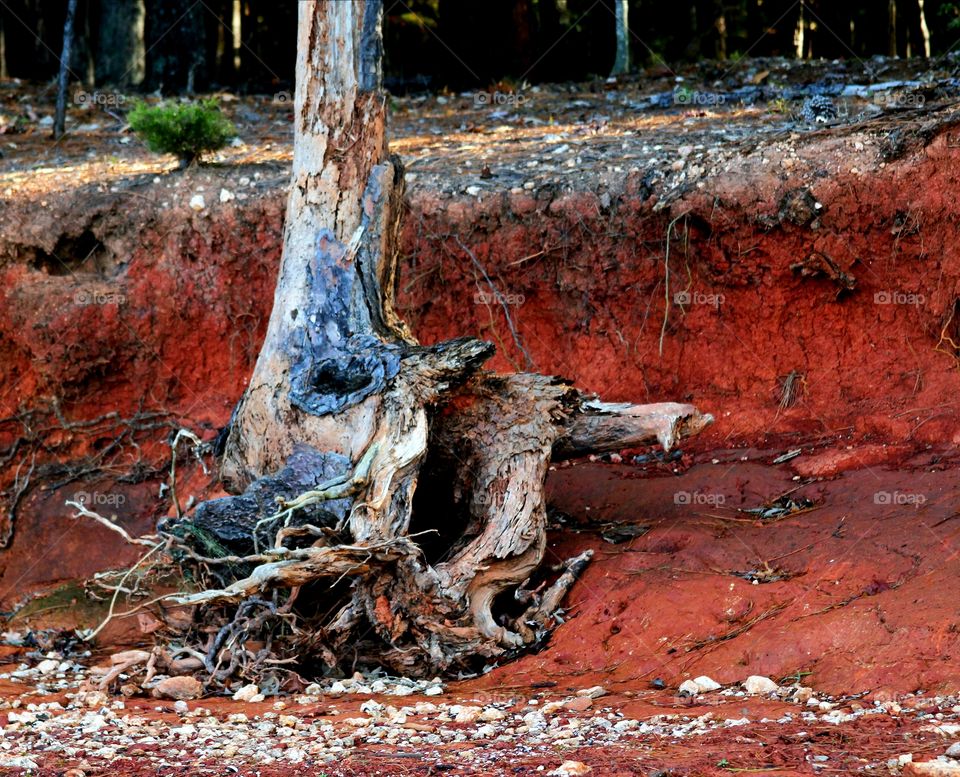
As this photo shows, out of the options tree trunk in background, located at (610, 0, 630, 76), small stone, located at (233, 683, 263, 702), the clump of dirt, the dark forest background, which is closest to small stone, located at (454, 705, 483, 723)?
small stone, located at (233, 683, 263, 702)

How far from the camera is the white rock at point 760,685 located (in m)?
5.07

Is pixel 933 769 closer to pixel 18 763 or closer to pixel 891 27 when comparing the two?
pixel 18 763

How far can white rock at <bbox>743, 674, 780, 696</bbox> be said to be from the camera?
5.07 metres

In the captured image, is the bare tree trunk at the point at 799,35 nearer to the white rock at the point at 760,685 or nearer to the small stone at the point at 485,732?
the white rock at the point at 760,685

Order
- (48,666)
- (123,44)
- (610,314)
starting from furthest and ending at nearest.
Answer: (123,44), (610,314), (48,666)

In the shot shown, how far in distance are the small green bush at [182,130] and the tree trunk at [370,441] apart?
8.66 feet

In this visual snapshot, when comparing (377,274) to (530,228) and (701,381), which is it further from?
(701,381)

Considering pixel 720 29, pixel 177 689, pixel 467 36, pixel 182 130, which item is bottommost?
pixel 177 689

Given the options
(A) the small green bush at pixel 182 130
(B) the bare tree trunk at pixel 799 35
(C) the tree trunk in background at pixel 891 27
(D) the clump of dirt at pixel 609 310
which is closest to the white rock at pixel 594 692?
(D) the clump of dirt at pixel 609 310

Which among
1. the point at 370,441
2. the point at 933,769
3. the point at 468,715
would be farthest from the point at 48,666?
the point at 933,769

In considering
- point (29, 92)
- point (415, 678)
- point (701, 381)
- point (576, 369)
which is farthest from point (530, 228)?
point (29, 92)

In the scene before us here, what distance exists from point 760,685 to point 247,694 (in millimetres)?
2474

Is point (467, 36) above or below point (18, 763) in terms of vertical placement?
above

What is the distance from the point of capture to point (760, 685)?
5.11 m
